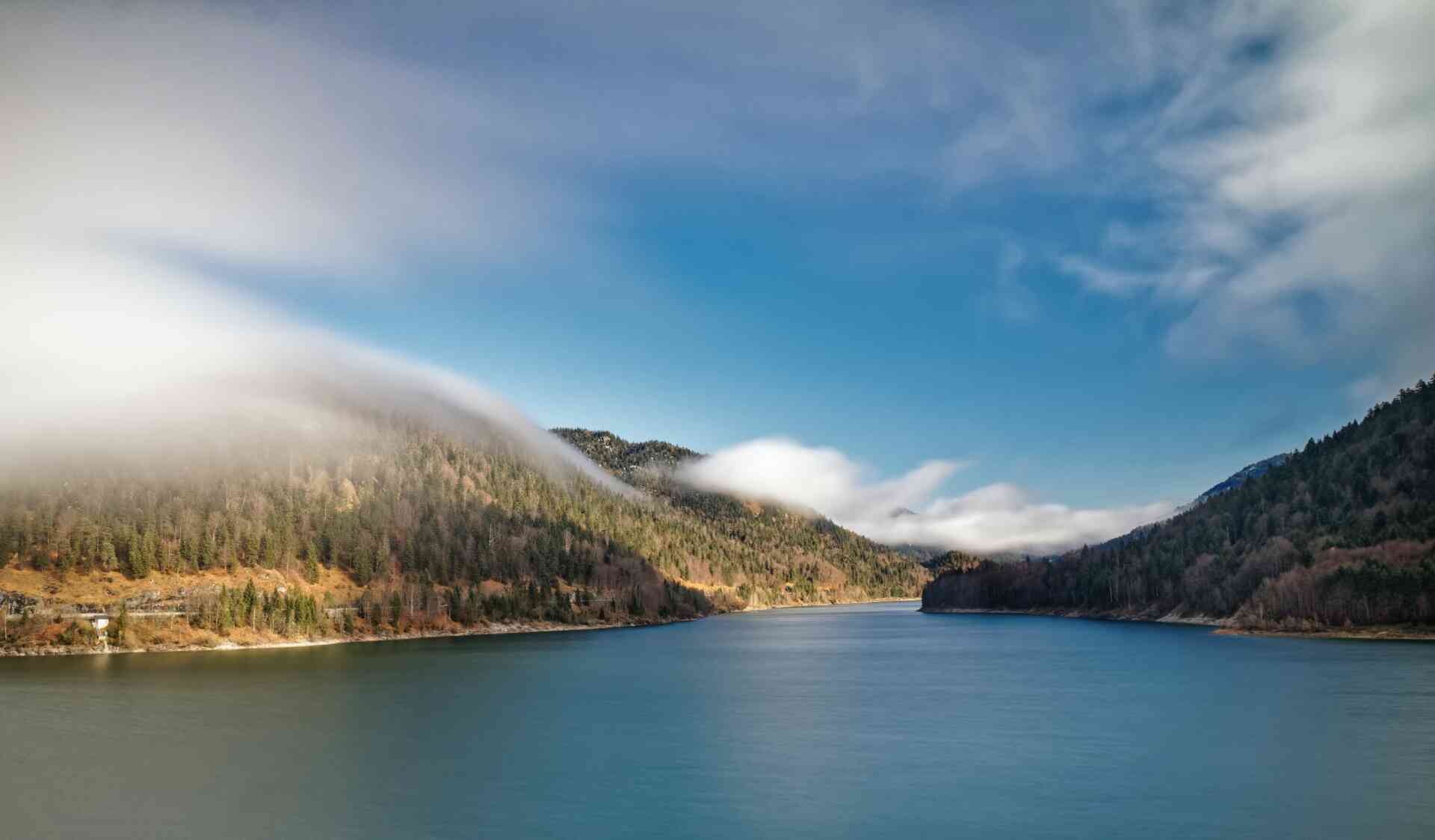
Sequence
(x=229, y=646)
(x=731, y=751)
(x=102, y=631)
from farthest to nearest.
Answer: (x=229, y=646), (x=102, y=631), (x=731, y=751)

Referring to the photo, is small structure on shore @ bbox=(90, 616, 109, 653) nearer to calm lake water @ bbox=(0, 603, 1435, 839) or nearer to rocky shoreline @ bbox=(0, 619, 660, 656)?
rocky shoreline @ bbox=(0, 619, 660, 656)

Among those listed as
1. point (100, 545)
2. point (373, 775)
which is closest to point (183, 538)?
point (100, 545)

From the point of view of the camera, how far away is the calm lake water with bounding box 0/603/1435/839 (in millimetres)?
40125

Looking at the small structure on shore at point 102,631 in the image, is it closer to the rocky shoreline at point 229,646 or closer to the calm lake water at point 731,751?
the rocky shoreline at point 229,646

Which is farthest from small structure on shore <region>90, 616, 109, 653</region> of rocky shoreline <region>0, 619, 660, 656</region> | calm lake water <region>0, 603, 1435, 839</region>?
calm lake water <region>0, 603, 1435, 839</region>

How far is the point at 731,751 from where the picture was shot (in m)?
56.6

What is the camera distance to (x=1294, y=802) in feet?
138

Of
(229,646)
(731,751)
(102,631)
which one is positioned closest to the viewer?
(731,751)

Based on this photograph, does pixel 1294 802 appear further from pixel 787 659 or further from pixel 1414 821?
pixel 787 659

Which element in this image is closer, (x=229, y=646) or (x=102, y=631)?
(x=102, y=631)

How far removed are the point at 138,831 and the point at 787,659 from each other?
9413 centimetres

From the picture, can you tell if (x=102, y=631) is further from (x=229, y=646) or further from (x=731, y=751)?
(x=731, y=751)

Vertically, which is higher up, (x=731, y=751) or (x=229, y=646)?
(x=731, y=751)

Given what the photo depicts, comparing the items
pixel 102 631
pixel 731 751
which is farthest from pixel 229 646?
pixel 731 751
